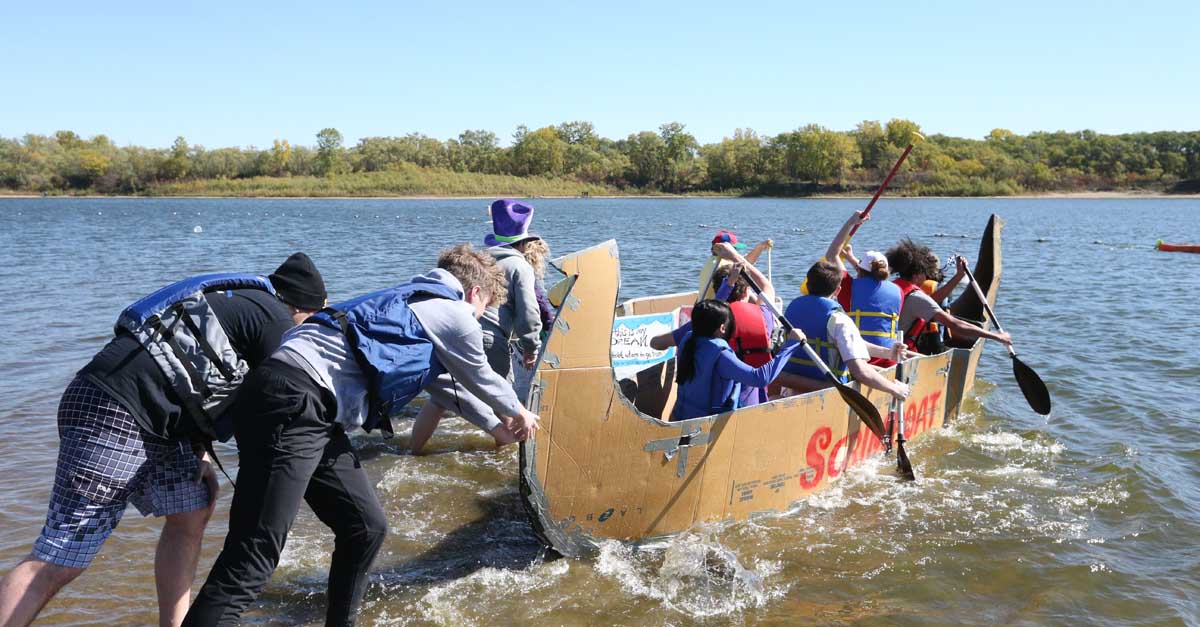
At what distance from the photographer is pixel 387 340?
3459mm

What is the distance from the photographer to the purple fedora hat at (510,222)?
6781 millimetres

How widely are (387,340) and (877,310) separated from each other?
4.89 metres

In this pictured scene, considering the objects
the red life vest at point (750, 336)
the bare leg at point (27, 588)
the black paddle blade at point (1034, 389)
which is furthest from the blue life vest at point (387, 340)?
the black paddle blade at point (1034, 389)

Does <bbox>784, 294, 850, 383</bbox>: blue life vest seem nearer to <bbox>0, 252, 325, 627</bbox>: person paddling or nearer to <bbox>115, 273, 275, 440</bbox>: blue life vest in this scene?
<bbox>0, 252, 325, 627</bbox>: person paddling

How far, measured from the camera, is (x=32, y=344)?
39.5 ft

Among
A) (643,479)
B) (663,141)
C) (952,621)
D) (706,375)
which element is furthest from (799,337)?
(663,141)

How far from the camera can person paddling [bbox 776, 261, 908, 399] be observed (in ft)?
20.2

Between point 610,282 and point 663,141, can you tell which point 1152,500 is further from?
point 663,141

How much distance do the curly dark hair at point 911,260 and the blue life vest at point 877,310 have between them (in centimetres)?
95

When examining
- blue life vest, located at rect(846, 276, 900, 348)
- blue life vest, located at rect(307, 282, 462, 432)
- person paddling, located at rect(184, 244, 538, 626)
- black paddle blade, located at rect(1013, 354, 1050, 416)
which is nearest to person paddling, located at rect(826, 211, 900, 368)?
blue life vest, located at rect(846, 276, 900, 348)

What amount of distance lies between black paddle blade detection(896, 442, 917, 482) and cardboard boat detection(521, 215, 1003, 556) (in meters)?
0.42

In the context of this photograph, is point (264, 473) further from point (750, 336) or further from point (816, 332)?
point (816, 332)

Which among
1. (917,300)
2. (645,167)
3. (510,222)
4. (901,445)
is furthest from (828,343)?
(645,167)

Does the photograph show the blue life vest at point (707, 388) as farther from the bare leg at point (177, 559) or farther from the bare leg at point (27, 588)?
the bare leg at point (27, 588)
